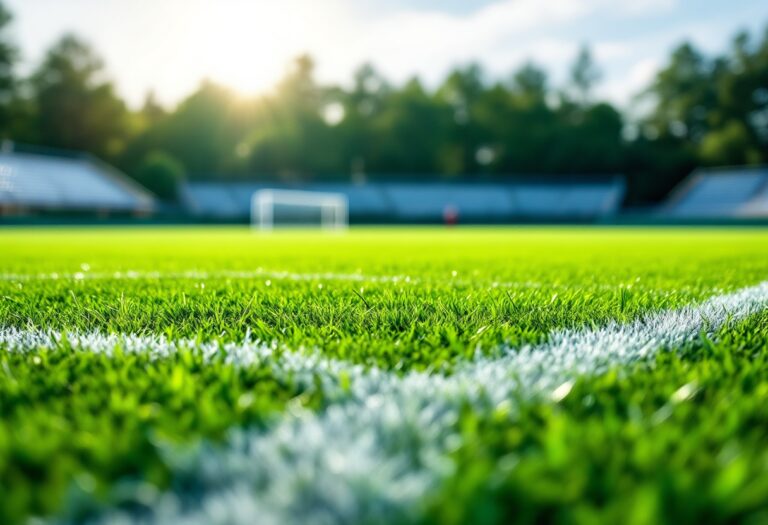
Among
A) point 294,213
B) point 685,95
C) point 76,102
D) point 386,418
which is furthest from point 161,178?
point 386,418

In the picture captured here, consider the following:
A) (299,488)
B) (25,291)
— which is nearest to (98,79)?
(25,291)

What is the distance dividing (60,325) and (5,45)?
45.8 metres

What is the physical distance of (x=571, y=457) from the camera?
74 cm

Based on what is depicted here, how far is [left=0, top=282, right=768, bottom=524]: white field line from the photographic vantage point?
65cm

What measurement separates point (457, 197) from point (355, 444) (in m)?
38.8

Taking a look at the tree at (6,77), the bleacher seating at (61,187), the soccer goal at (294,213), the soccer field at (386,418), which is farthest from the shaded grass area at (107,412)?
the tree at (6,77)

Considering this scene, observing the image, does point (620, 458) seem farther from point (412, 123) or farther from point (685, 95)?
point (685, 95)

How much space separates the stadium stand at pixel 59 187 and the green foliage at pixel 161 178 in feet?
3.82

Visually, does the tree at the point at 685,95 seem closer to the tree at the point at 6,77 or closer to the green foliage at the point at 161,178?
the green foliage at the point at 161,178

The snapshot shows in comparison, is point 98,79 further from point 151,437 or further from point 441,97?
point 151,437

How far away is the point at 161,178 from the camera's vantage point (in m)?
37.1

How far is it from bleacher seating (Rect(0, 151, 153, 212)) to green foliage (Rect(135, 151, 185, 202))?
118cm

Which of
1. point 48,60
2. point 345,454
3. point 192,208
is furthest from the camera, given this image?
point 48,60

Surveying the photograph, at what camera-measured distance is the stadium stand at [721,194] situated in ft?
114
